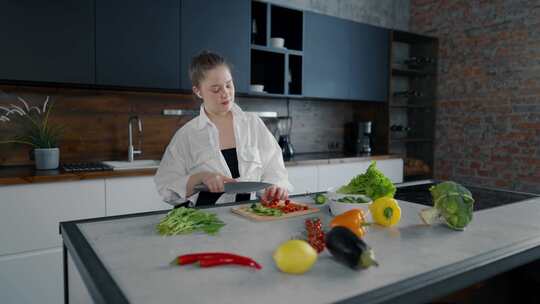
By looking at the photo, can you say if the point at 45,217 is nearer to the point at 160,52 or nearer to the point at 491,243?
the point at 160,52

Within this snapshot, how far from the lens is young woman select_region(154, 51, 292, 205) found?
5.74ft

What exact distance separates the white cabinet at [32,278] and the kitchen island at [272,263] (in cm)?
125

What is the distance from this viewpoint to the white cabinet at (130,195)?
8.21 ft

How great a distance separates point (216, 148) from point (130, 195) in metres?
1.01

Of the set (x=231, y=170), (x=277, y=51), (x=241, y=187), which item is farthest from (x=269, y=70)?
(x=241, y=187)

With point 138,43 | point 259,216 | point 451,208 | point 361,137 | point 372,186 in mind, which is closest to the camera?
point 451,208

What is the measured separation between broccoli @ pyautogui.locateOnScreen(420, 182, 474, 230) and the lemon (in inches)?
22.3

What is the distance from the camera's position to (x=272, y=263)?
927mm

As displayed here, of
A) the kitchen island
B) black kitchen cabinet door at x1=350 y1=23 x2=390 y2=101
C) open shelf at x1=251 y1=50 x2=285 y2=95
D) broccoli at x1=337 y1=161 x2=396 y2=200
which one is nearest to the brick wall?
black kitchen cabinet door at x1=350 y1=23 x2=390 y2=101

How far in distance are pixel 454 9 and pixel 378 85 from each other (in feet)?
4.01

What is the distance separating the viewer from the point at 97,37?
2.64 m

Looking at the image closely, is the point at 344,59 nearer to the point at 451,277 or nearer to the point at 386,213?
the point at 386,213

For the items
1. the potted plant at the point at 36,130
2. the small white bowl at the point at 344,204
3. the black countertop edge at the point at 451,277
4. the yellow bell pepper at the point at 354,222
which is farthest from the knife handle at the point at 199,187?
the potted plant at the point at 36,130

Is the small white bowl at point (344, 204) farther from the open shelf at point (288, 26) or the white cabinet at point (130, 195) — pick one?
the open shelf at point (288, 26)
